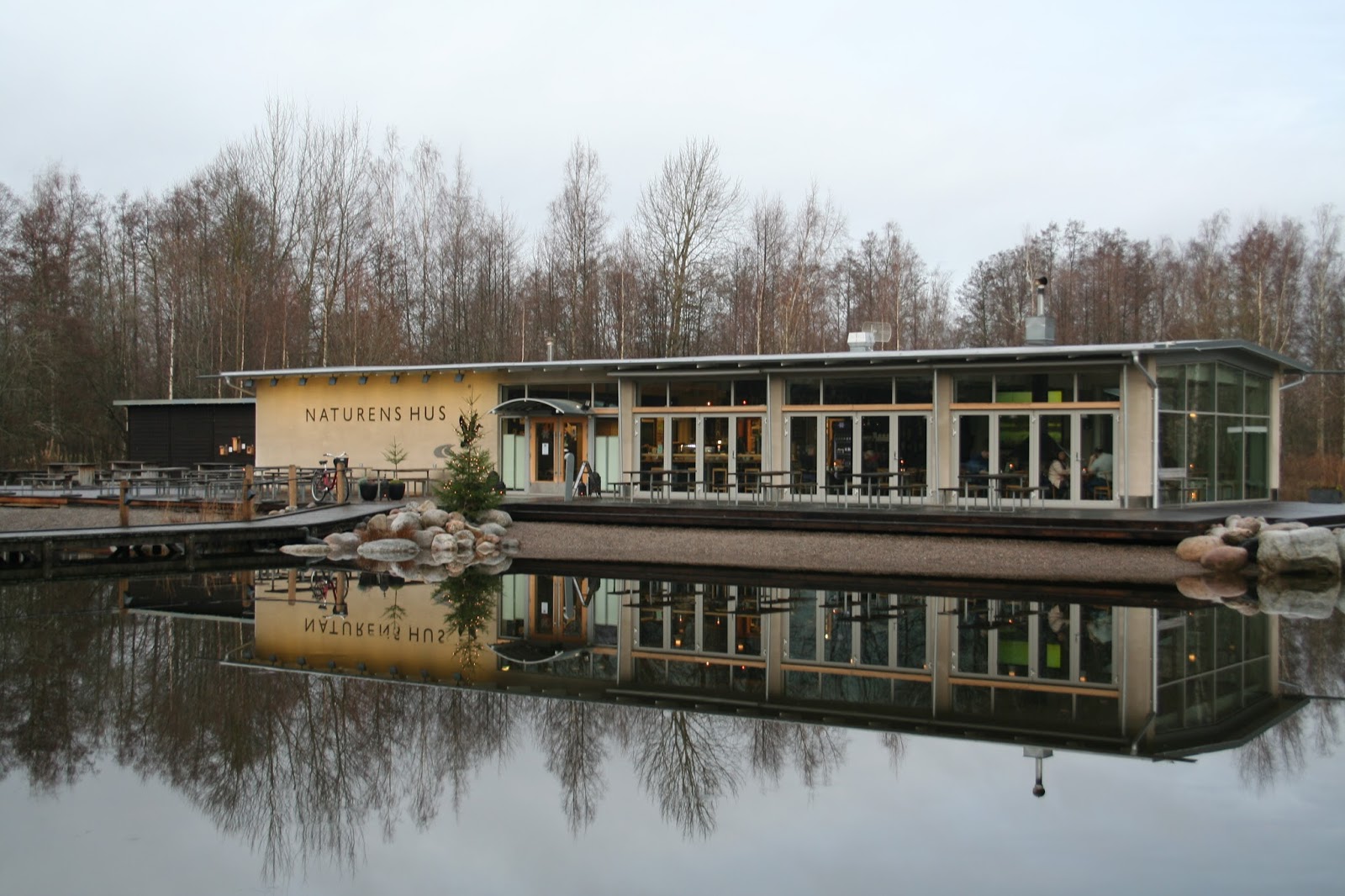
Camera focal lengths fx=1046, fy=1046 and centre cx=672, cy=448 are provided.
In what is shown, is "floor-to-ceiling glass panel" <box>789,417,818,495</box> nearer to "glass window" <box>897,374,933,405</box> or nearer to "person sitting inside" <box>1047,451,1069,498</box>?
"glass window" <box>897,374,933,405</box>

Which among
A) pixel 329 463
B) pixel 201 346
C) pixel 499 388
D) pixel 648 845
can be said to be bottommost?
pixel 648 845

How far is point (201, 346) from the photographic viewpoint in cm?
3747

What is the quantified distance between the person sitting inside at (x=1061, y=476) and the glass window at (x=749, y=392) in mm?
5629

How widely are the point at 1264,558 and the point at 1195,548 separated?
1205 mm

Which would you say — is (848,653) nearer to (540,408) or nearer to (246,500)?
(540,408)

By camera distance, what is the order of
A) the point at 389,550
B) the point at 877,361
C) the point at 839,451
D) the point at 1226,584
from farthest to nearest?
the point at 839,451, the point at 877,361, the point at 389,550, the point at 1226,584

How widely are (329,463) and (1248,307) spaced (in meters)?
30.0

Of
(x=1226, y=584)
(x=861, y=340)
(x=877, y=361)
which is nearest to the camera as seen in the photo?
(x=1226, y=584)

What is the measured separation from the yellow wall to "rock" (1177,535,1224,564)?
14.3 m

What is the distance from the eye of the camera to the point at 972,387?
19.2 metres

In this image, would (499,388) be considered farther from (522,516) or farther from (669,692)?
(669,692)

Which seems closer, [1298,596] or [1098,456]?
[1298,596]

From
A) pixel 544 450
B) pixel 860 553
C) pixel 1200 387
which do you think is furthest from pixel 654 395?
pixel 1200 387

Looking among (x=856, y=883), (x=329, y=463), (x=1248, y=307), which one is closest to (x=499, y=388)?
(x=329, y=463)
